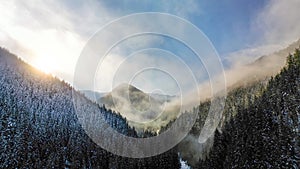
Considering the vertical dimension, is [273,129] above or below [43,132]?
below

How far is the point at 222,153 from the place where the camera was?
108562 mm

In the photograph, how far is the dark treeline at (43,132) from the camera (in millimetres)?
93500

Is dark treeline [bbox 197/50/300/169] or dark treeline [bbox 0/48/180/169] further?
dark treeline [bbox 0/48/180/169]

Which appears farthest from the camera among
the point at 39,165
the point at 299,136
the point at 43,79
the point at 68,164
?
the point at 43,79

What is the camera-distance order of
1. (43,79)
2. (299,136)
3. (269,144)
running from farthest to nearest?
(43,79) → (269,144) → (299,136)

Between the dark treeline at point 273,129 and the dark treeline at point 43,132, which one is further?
the dark treeline at point 43,132

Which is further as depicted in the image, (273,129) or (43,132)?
(43,132)

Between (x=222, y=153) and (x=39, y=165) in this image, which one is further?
(x=222, y=153)

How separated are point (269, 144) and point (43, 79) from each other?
125765mm

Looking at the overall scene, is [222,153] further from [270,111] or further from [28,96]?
[28,96]

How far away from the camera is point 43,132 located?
370ft

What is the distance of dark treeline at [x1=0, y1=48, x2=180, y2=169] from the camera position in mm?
93500

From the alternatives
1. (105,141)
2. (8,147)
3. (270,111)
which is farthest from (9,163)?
(270,111)

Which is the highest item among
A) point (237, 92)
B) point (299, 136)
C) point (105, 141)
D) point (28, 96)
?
point (237, 92)
